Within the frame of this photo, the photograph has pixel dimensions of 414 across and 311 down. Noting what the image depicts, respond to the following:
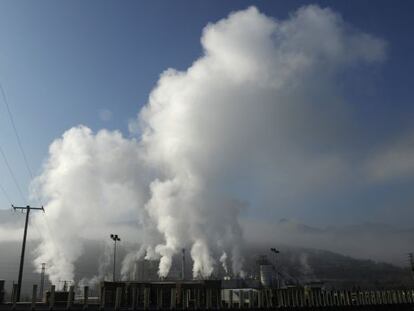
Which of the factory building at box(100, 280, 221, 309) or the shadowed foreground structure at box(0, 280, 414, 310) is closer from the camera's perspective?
the shadowed foreground structure at box(0, 280, 414, 310)

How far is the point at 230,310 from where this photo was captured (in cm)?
4241

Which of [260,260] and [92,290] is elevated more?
[260,260]

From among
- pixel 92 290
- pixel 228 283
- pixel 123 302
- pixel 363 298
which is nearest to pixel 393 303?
pixel 363 298

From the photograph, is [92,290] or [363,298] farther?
[92,290]

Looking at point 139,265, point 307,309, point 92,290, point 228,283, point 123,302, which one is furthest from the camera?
point 92,290

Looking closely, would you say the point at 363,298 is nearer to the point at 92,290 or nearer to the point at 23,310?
the point at 23,310

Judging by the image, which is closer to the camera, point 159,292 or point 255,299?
point 255,299

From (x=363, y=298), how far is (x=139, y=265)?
81.4 m

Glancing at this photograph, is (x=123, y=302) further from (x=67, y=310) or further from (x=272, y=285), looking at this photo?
(x=272, y=285)

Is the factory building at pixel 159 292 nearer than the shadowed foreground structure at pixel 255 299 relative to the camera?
No

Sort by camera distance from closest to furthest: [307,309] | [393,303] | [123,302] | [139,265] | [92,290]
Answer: [307,309] → [393,303] → [123,302] → [139,265] → [92,290]

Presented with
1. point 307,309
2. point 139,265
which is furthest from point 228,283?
point 307,309

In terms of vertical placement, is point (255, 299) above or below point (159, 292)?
below

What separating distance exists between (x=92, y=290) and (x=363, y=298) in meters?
103
